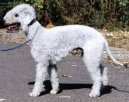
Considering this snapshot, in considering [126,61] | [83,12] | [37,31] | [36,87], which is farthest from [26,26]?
[83,12]

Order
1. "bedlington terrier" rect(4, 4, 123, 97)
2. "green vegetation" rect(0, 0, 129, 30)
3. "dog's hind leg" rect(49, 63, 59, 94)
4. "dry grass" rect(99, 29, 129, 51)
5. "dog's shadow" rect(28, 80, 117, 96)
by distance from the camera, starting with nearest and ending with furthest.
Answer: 1. "bedlington terrier" rect(4, 4, 123, 97)
2. "dog's hind leg" rect(49, 63, 59, 94)
3. "dog's shadow" rect(28, 80, 117, 96)
4. "dry grass" rect(99, 29, 129, 51)
5. "green vegetation" rect(0, 0, 129, 30)

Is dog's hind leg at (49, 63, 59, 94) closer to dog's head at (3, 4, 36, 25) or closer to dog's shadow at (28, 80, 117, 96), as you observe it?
dog's shadow at (28, 80, 117, 96)

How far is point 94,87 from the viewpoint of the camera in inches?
365

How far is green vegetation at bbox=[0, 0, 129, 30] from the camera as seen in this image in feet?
58.4

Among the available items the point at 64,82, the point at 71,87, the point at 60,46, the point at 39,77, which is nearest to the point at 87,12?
the point at 64,82

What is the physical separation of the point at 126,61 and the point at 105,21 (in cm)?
492

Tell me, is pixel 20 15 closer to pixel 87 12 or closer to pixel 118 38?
pixel 118 38

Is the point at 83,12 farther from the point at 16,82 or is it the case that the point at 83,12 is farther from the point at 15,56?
the point at 16,82

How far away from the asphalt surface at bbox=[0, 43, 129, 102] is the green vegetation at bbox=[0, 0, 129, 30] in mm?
4577

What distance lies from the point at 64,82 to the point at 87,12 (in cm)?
756

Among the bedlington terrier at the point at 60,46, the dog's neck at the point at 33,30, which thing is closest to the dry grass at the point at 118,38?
the bedlington terrier at the point at 60,46

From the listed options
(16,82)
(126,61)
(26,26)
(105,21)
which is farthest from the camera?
(105,21)

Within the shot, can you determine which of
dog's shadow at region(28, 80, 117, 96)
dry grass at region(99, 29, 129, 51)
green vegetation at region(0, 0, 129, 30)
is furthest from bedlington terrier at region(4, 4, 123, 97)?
green vegetation at region(0, 0, 129, 30)

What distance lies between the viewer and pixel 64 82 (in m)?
10.6
